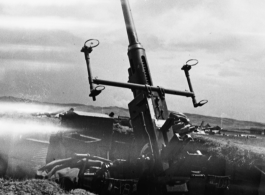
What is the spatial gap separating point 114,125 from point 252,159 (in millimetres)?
6946

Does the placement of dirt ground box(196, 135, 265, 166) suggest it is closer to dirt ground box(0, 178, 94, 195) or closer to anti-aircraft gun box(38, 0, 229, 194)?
anti-aircraft gun box(38, 0, 229, 194)

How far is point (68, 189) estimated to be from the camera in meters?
6.35

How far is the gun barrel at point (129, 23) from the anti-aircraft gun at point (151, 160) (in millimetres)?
1759

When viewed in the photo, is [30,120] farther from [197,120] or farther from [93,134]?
[197,120]

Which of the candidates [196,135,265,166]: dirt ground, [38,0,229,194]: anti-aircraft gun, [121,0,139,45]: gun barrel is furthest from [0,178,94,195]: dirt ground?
[196,135,265,166]: dirt ground

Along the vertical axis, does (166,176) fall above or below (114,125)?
below

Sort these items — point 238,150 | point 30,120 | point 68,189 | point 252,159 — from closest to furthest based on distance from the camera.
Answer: point 68,189 → point 252,159 → point 238,150 → point 30,120

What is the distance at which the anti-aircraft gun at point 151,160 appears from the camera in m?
5.61

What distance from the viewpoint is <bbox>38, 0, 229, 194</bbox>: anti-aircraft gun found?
5613 mm

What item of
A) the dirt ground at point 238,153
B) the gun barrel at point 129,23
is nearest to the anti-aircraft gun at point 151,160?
the gun barrel at point 129,23

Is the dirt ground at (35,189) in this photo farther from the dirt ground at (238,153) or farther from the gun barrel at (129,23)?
the dirt ground at (238,153)

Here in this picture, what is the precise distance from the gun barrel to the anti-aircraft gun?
69.3 inches

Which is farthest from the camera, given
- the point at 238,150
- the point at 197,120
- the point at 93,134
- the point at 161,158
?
the point at 197,120

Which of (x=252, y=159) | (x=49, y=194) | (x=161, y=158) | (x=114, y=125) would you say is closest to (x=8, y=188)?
(x=49, y=194)
